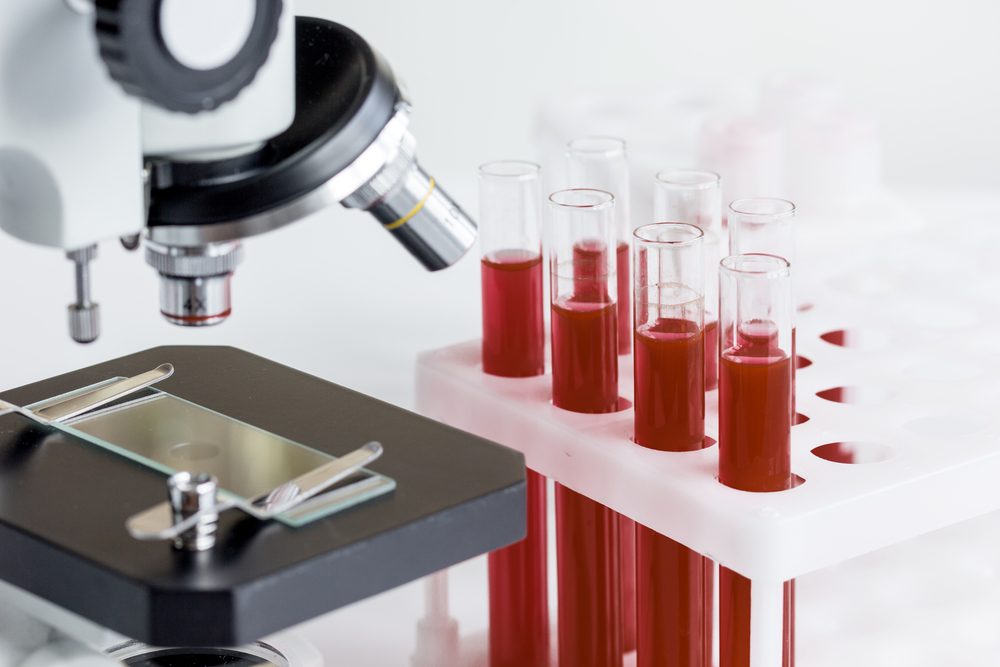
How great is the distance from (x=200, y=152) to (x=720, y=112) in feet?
4.51

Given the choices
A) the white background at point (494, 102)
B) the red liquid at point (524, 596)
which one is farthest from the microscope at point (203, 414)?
the white background at point (494, 102)

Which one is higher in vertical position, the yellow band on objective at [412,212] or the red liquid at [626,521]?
the yellow band on objective at [412,212]

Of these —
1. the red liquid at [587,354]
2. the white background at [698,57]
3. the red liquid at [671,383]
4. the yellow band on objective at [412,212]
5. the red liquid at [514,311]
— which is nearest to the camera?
the yellow band on objective at [412,212]

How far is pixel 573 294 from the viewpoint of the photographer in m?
1.51

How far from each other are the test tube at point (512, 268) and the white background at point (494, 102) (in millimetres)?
471

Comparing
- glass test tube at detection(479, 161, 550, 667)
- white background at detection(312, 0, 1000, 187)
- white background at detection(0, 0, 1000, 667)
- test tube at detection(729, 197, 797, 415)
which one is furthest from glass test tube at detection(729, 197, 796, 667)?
white background at detection(312, 0, 1000, 187)

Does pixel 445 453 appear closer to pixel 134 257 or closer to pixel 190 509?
pixel 190 509

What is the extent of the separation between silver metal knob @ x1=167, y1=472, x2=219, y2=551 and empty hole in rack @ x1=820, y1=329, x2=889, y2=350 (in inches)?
31.6

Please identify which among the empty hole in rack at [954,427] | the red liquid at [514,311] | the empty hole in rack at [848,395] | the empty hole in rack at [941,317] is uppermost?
the red liquid at [514,311]

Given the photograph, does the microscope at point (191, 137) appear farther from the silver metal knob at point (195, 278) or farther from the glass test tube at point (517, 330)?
the glass test tube at point (517, 330)

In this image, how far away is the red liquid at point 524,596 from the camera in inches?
63.2

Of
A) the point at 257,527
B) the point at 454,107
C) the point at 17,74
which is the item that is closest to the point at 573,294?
the point at 257,527

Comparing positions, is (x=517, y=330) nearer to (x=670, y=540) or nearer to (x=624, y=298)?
(x=624, y=298)

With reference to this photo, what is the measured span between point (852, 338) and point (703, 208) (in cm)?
29
